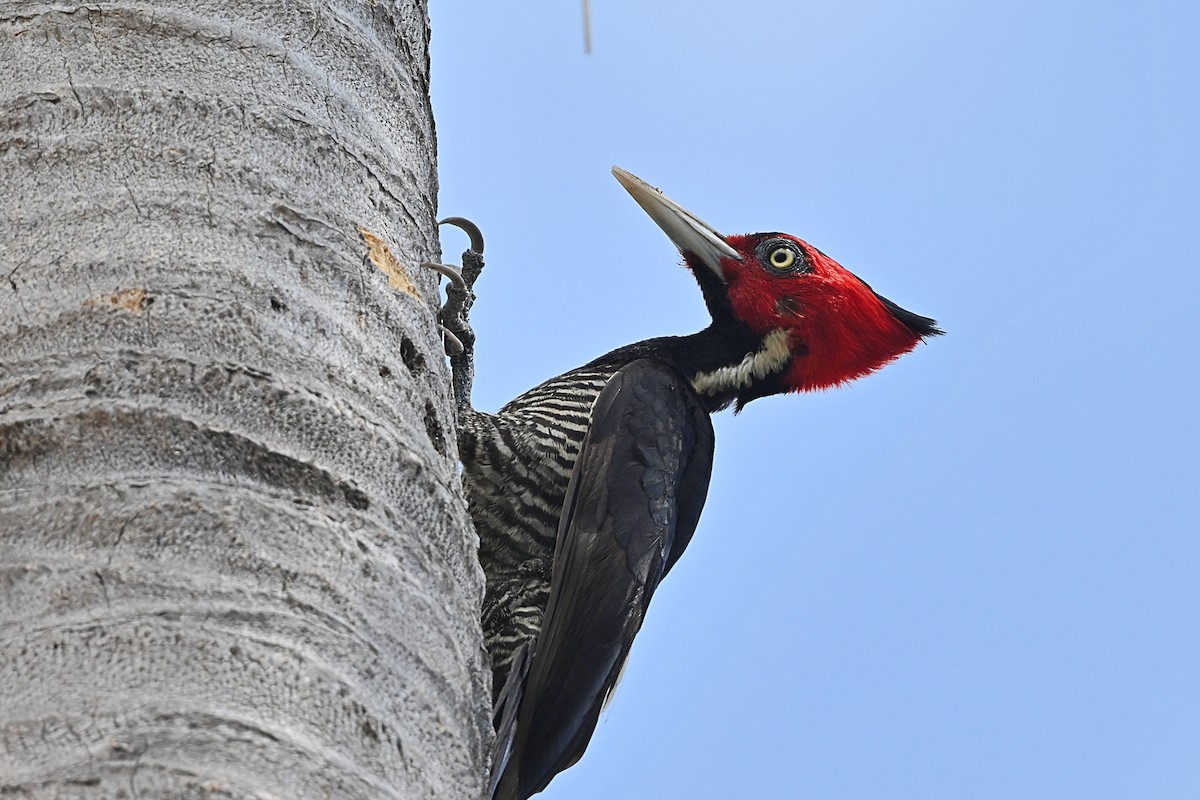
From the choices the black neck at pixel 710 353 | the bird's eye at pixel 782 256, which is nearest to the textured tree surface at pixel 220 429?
the black neck at pixel 710 353

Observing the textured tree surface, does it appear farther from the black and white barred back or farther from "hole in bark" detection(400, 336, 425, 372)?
the black and white barred back

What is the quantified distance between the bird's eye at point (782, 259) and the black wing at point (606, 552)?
0.89 metres

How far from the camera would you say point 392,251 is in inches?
87.3

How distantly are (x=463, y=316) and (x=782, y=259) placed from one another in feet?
5.35

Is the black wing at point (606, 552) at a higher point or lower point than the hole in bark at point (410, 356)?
higher

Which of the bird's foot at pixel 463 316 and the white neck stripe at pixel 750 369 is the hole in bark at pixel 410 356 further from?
the white neck stripe at pixel 750 369

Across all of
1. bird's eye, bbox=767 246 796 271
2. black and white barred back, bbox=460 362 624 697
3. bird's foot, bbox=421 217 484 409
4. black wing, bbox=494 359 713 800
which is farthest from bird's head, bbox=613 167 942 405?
bird's foot, bbox=421 217 484 409

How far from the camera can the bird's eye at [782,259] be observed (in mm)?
5020

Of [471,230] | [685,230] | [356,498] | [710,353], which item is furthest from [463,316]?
[356,498]

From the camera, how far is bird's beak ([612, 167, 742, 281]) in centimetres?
502

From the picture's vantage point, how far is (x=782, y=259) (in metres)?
5.04

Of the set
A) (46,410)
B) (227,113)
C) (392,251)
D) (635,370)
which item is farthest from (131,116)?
(635,370)

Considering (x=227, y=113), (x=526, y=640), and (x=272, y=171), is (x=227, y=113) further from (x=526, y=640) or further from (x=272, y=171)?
(x=526, y=640)

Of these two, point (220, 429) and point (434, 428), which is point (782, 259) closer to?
point (434, 428)
